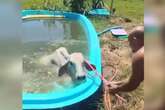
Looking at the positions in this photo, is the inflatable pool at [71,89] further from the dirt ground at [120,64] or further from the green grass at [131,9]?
the green grass at [131,9]

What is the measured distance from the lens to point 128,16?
1.78 m

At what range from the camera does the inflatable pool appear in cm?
166

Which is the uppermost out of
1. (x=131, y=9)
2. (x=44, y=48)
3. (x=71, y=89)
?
(x=131, y=9)

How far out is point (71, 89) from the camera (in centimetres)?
174

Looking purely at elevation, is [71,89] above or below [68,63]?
below

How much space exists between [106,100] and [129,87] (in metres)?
0.15

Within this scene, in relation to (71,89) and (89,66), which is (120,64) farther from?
(71,89)

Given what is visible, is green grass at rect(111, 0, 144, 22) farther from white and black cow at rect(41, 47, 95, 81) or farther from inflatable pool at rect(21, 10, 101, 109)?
white and black cow at rect(41, 47, 95, 81)

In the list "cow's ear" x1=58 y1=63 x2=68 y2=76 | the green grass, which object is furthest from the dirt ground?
"cow's ear" x1=58 y1=63 x2=68 y2=76

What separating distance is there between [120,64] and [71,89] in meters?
0.30

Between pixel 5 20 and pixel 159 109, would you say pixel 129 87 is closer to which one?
pixel 159 109

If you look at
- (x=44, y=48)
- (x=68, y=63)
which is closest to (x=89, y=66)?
(x=68, y=63)

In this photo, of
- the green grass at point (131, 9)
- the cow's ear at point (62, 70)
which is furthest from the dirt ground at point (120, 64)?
the cow's ear at point (62, 70)

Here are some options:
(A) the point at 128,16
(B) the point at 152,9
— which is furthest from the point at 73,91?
(B) the point at 152,9
